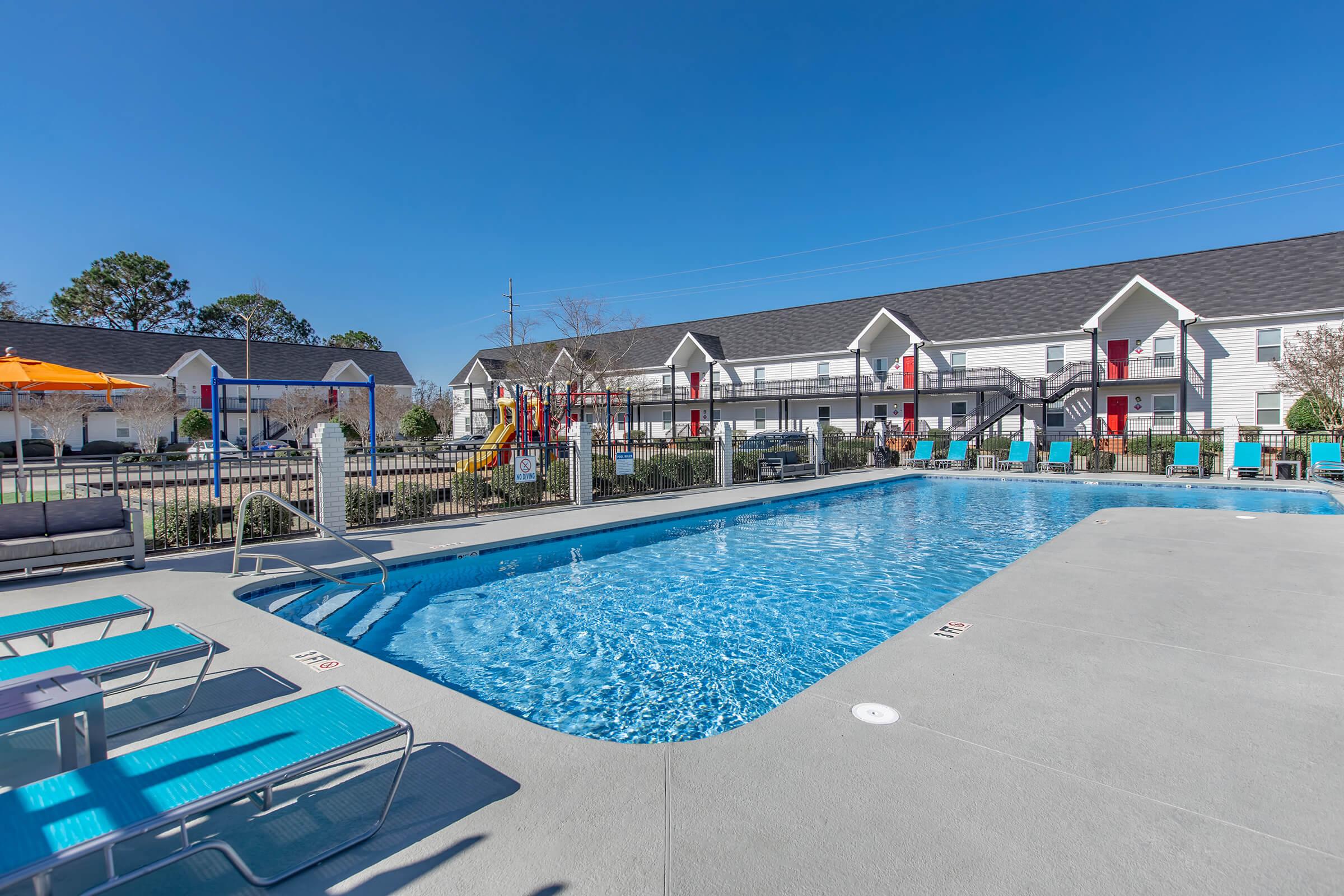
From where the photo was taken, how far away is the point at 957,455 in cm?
2559

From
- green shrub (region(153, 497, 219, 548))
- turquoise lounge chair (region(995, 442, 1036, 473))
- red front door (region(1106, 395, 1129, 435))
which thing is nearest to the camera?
green shrub (region(153, 497, 219, 548))

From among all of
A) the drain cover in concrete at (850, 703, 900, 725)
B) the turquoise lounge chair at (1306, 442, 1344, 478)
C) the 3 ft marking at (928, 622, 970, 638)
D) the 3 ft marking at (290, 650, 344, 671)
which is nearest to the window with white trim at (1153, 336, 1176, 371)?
the turquoise lounge chair at (1306, 442, 1344, 478)

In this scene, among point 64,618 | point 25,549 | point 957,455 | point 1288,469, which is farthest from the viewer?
point 957,455

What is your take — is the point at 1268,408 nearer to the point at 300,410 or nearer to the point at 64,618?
the point at 64,618

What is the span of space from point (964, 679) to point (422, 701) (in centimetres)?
366

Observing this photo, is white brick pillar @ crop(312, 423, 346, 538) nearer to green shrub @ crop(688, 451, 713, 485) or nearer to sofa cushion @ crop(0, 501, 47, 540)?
sofa cushion @ crop(0, 501, 47, 540)

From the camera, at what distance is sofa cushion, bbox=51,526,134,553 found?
7707mm

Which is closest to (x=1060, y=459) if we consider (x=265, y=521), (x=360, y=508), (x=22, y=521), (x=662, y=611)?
(x=662, y=611)

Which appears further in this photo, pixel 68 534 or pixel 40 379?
pixel 40 379

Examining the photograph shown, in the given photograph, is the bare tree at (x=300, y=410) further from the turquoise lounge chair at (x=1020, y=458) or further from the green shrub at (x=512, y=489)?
the turquoise lounge chair at (x=1020, y=458)

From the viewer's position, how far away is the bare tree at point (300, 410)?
35.3 meters

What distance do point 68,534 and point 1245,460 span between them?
27374mm

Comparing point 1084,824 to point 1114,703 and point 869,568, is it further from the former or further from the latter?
point 869,568

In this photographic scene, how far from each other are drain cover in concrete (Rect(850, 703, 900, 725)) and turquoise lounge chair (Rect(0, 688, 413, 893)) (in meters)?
2.57
